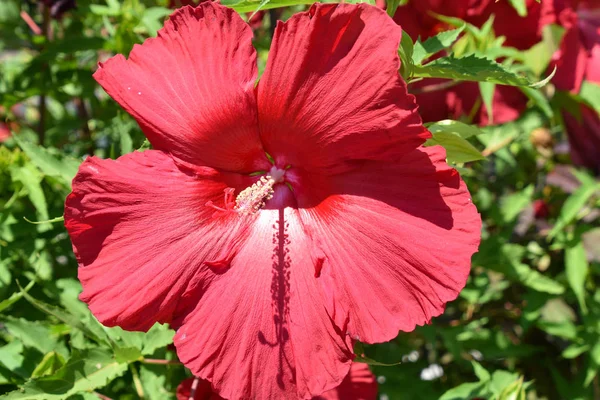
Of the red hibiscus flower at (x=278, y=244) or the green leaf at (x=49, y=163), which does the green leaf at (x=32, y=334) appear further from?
the red hibiscus flower at (x=278, y=244)

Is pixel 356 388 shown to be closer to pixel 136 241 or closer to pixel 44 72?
pixel 136 241

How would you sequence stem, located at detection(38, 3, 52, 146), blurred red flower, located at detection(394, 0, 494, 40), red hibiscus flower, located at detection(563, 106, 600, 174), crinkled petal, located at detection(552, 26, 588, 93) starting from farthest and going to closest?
red hibiscus flower, located at detection(563, 106, 600, 174) < stem, located at detection(38, 3, 52, 146) < crinkled petal, located at detection(552, 26, 588, 93) < blurred red flower, located at detection(394, 0, 494, 40)

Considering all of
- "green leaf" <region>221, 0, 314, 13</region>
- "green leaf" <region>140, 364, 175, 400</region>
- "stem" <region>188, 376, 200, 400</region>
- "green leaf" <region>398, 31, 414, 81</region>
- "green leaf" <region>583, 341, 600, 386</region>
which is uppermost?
"green leaf" <region>221, 0, 314, 13</region>

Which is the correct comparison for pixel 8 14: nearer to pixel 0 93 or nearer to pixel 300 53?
pixel 0 93

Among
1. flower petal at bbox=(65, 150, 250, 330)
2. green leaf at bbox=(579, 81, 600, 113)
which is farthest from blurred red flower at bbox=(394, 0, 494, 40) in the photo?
flower petal at bbox=(65, 150, 250, 330)

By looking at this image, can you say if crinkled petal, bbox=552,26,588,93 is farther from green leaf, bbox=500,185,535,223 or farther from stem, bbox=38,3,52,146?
stem, bbox=38,3,52,146

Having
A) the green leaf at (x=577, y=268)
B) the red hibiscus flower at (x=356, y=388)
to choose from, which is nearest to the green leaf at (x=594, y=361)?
the green leaf at (x=577, y=268)
